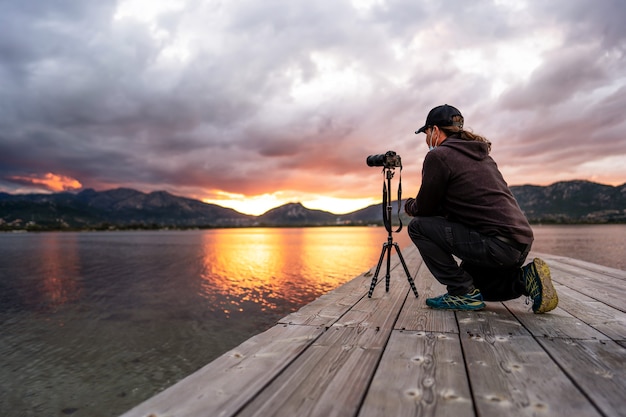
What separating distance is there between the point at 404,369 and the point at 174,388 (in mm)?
1399

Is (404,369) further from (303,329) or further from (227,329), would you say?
(227,329)

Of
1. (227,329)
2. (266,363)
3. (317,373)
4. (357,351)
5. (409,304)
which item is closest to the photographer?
(317,373)

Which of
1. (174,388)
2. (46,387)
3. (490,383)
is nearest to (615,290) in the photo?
(490,383)

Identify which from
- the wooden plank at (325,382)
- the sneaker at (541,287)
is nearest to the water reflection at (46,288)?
the wooden plank at (325,382)

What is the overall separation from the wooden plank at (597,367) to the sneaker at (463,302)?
3.33 feet

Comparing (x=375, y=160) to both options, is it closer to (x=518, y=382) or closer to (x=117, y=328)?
(x=518, y=382)

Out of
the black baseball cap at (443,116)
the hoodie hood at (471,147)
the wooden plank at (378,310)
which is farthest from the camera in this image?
the black baseball cap at (443,116)

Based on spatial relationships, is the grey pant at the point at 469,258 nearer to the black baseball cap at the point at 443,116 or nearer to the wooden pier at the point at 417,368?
the wooden pier at the point at 417,368

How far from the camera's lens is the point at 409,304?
4273 mm

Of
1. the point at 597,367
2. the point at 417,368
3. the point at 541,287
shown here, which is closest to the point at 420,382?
the point at 417,368

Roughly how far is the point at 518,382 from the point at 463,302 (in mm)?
1905

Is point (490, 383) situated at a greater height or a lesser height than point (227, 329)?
greater

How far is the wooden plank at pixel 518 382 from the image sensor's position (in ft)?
5.59

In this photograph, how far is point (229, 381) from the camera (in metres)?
2.03
